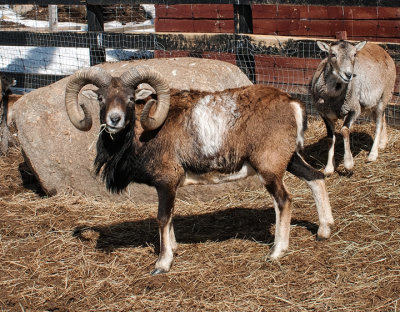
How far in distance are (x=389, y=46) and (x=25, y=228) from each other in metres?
6.71

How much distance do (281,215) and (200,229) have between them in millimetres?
1502

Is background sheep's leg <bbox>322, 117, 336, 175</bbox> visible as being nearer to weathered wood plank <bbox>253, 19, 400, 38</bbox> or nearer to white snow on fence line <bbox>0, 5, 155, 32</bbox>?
weathered wood plank <bbox>253, 19, 400, 38</bbox>

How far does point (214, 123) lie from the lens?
6520mm

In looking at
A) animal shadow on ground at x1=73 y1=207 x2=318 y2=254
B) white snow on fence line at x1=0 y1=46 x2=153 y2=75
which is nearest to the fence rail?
white snow on fence line at x1=0 y1=46 x2=153 y2=75

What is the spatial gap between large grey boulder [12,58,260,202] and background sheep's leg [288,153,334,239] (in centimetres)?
201

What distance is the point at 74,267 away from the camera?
657 cm

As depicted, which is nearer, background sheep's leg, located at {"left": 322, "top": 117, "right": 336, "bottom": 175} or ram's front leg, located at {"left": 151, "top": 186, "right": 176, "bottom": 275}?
ram's front leg, located at {"left": 151, "top": 186, "right": 176, "bottom": 275}

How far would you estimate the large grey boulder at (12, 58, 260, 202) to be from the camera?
8.65 m

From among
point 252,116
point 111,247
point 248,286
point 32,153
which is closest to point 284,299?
point 248,286

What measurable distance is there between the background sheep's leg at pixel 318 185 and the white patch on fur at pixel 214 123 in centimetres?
91

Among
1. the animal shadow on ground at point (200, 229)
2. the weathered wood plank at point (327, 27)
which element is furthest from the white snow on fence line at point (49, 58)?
the animal shadow on ground at point (200, 229)

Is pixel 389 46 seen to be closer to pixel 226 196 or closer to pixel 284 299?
pixel 226 196

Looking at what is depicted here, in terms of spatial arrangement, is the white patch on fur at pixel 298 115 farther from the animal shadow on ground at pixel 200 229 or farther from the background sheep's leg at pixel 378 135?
the background sheep's leg at pixel 378 135

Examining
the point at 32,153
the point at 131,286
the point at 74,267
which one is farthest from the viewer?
the point at 32,153
